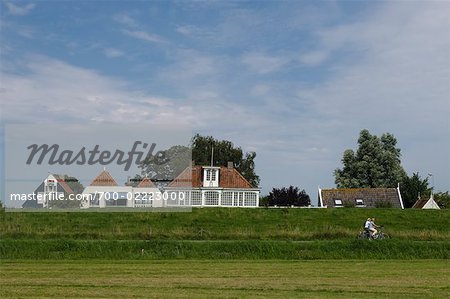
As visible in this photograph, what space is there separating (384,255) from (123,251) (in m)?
10.1

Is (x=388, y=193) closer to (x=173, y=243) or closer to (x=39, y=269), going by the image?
(x=173, y=243)

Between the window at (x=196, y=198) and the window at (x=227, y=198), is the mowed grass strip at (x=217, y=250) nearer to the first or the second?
the window at (x=196, y=198)

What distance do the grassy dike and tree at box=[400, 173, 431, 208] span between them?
33.7m

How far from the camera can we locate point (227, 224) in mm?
38000

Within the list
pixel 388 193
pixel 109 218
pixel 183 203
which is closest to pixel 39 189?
pixel 109 218

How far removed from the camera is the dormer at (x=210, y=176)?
63.5 m

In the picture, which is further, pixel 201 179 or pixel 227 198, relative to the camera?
pixel 201 179

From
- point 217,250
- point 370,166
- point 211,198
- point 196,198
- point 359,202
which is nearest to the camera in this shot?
point 217,250

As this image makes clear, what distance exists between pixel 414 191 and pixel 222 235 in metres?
52.7

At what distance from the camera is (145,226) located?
3597cm

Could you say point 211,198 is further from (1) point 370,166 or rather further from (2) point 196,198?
(1) point 370,166

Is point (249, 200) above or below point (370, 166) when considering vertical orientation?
below

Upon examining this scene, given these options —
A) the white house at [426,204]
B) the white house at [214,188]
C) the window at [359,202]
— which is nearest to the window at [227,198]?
the white house at [214,188]

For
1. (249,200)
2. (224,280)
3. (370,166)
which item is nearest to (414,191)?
(370,166)
